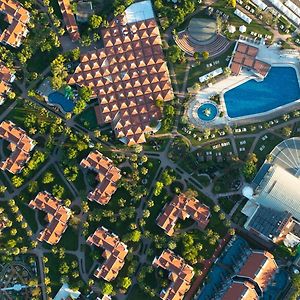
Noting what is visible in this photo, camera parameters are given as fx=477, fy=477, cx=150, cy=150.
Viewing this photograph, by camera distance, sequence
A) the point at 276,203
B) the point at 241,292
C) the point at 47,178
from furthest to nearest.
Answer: the point at 47,178 → the point at 276,203 → the point at 241,292

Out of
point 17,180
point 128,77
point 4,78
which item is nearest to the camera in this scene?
point 128,77

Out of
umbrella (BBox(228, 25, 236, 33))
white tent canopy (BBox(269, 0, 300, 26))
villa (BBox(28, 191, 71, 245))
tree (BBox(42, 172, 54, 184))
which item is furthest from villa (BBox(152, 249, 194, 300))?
white tent canopy (BBox(269, 0, 300, 26))

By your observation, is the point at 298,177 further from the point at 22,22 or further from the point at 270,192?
the point at 22,22

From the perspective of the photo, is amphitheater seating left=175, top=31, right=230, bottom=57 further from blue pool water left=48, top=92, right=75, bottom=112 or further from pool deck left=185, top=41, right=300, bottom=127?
blue pool water left=48, top=92, right=75, bottom=112

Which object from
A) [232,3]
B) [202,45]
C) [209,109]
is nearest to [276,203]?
[209,109]

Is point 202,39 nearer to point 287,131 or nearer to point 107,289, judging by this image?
point 287,131

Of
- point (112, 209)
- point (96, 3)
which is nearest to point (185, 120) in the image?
point (112, 209)
